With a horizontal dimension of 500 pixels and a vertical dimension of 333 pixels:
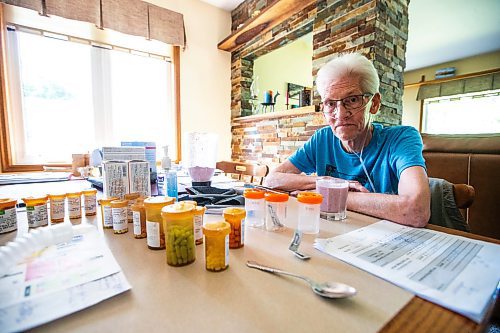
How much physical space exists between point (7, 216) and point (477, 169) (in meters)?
2.21

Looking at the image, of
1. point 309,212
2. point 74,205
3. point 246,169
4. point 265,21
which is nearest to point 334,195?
point 309,212

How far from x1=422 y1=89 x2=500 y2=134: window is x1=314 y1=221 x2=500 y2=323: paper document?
5.62 metres

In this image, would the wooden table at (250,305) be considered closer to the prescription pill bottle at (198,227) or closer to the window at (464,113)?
the prescription pill bottle at (198,227)

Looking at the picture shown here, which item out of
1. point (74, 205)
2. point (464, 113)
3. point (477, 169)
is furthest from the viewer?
point (464, 113)

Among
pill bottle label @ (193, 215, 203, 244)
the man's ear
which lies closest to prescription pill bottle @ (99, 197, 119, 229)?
pill bottle label @ (193, 215, 203, 244)

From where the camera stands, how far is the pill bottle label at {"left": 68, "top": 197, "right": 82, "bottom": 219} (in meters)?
0.63

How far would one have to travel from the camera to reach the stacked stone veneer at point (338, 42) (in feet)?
5.35

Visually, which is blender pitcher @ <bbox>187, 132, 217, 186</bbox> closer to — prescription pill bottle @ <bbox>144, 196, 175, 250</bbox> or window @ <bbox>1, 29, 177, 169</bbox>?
prescription pill bottle @ <bbox>144, 196, 175, 250</bbox>

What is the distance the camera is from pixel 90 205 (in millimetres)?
664

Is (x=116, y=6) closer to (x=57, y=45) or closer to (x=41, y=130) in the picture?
(x=57, y=45)

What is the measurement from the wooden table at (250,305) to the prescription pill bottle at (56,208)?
334 millimetres

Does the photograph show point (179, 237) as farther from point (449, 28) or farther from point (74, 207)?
point (449, 28)

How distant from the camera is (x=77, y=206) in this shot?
2.10ft

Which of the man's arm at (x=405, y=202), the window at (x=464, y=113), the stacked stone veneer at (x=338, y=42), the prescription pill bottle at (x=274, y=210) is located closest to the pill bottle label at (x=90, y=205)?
the prescription pill bottle at (x=274, y=210)
